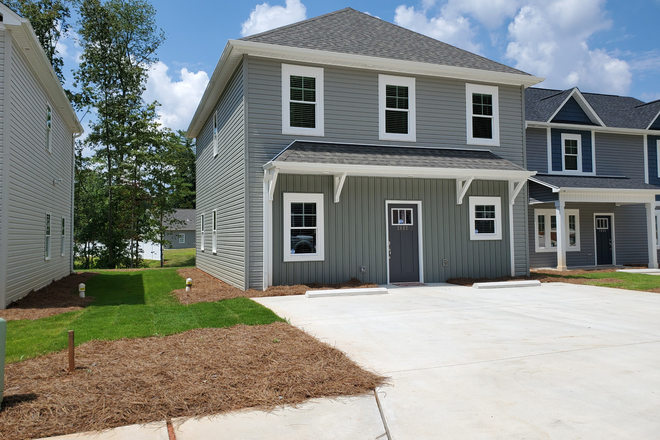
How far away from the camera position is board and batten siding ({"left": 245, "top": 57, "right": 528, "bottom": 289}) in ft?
39.1

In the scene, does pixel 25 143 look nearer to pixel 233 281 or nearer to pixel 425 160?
pixel 233 281

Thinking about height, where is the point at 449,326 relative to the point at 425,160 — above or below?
below

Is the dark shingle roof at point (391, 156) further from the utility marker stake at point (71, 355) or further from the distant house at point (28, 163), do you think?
the utility marker stake at point (71, 355)

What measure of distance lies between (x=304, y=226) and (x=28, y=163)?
6857 mm

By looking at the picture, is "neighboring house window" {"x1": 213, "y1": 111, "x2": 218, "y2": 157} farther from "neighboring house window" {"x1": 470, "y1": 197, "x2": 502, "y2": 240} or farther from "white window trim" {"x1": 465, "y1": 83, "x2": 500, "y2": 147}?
"neighboring house window" {"x1": 470, "y1": 197, "x2": 502, "y2": 240}

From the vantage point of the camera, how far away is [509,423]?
3.76 meters

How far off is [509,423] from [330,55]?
34.5 ft

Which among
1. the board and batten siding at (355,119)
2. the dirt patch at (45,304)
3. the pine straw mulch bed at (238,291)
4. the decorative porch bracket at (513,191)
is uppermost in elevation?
the board and batten siding at (355,119)

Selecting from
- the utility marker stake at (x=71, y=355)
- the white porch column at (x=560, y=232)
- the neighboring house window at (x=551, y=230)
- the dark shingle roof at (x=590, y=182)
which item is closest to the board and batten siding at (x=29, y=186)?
the utility marker stake at (x=71, y=355)

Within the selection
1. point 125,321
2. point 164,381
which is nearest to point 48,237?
point 125,321

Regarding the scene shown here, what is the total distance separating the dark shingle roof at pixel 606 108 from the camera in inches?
742

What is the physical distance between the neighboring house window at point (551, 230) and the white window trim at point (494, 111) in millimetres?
5418

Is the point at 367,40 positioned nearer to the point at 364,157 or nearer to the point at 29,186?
the point at 364,157

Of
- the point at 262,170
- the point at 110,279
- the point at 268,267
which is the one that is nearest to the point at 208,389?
the point at 268,267
